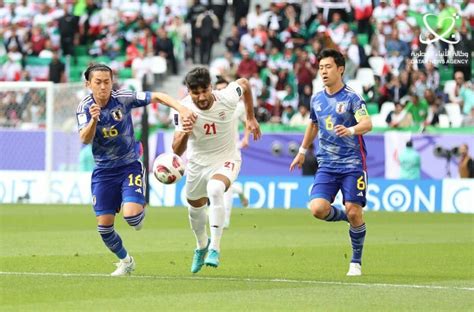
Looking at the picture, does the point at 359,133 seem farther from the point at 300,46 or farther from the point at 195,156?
the point at 300,46

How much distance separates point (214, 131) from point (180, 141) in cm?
49

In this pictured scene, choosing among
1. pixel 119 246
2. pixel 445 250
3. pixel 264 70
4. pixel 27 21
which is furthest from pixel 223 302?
pixel 27 21

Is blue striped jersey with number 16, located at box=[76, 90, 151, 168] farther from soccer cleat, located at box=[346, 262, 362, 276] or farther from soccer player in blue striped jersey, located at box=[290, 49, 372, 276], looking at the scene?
soccer cleat, located at box=[346, 262, 362, 276]

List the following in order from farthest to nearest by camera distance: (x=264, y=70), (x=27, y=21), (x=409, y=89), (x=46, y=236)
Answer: (x=27, y=21)
(x=264, y=70)
(x=409, y=89)
(x=46, y=236)

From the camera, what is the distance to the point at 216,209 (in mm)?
12719

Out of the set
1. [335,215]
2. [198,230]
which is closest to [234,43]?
[335,215]

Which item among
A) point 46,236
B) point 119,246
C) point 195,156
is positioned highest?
Result: point 195,156

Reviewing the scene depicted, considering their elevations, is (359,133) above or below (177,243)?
above

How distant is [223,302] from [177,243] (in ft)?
24.1

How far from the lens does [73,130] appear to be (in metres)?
→ 30.7

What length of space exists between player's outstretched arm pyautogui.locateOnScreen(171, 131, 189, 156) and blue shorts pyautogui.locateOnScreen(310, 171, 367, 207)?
5.06 ft

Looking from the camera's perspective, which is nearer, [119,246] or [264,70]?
[119,246]

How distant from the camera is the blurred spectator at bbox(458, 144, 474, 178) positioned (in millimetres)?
27594

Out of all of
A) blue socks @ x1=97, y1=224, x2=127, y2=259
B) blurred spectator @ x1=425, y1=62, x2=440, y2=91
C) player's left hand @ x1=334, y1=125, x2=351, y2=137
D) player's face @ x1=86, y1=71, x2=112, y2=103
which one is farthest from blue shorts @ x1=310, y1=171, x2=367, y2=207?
blurred spectator @ x1=425, y1=62, x2=440, y2=91
